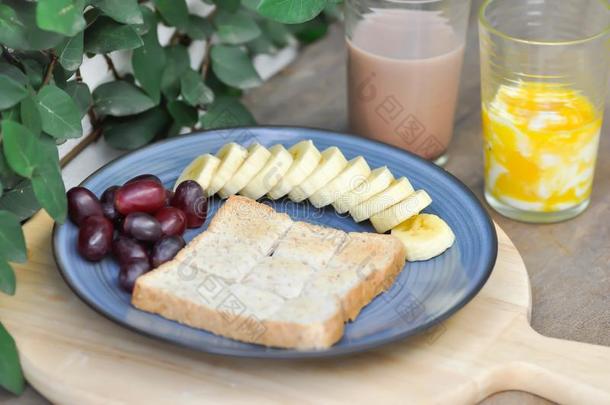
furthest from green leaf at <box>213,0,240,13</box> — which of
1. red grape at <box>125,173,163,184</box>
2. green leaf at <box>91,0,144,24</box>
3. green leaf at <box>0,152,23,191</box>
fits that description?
green leaf at <box>0,152,23,191</box>

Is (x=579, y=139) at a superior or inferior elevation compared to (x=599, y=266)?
superior

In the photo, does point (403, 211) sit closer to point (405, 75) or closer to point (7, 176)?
point (405, 75)

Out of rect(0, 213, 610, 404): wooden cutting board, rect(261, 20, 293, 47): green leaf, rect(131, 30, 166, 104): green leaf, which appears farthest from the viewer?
rect(261, 20, 293, 47): green leaf

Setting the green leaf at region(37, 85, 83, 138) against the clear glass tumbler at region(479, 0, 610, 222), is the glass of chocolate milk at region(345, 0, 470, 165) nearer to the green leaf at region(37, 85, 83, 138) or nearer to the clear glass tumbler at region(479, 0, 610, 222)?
the clear glass tumbler at region(479, 0, 610, 222)

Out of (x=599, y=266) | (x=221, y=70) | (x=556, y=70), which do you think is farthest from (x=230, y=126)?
(x=599, y=266)

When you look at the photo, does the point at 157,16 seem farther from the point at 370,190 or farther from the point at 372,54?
the point at 370,190

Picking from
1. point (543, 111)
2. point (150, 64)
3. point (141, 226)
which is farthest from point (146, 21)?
point (543, 111)
